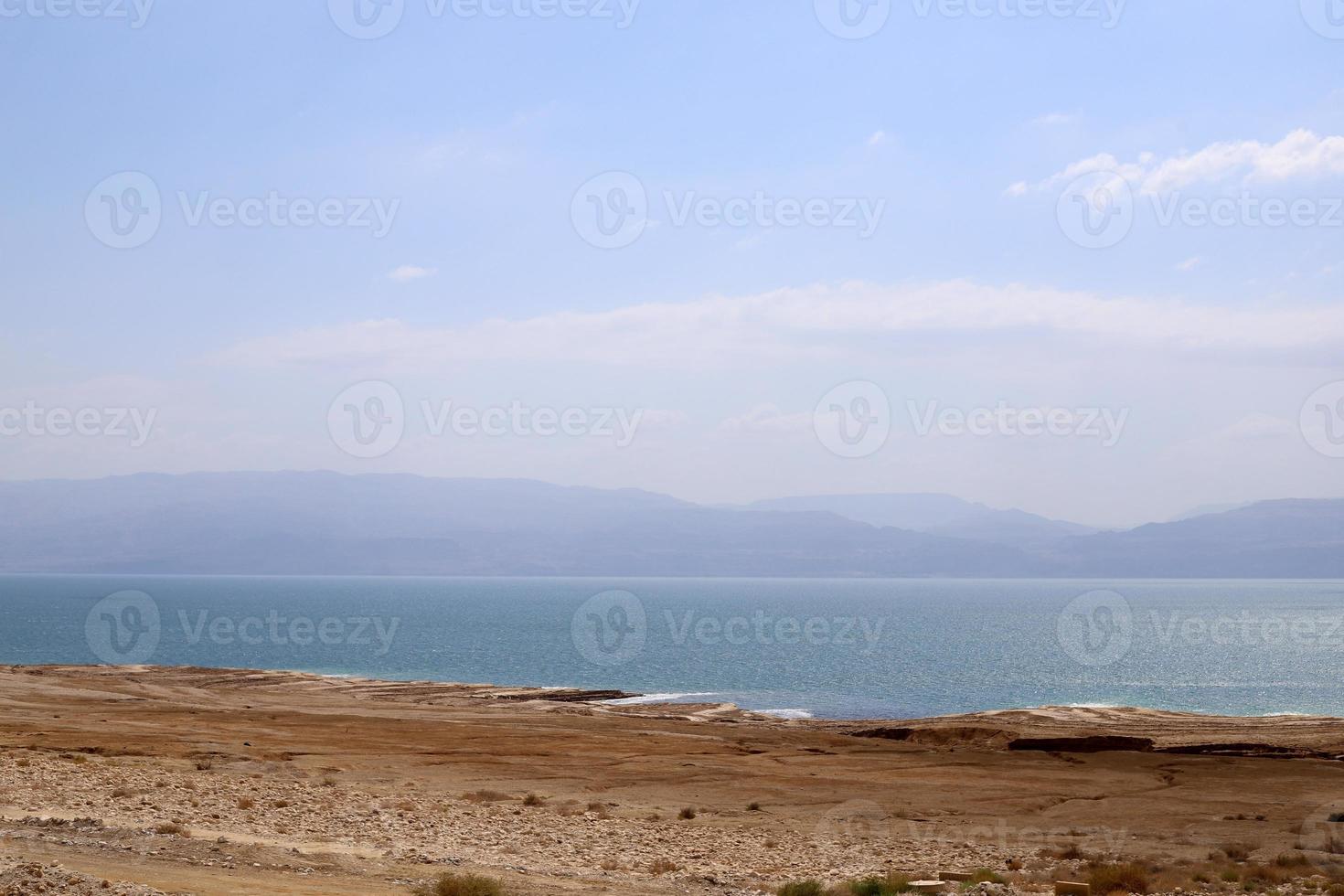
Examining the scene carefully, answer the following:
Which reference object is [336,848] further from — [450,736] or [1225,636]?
[1225,636]

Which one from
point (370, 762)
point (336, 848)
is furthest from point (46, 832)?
point (370, 762)

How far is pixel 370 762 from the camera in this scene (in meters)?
34.7

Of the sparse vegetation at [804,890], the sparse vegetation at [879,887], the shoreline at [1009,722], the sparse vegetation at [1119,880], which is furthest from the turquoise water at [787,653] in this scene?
the sparse vegetation at [804,890]
